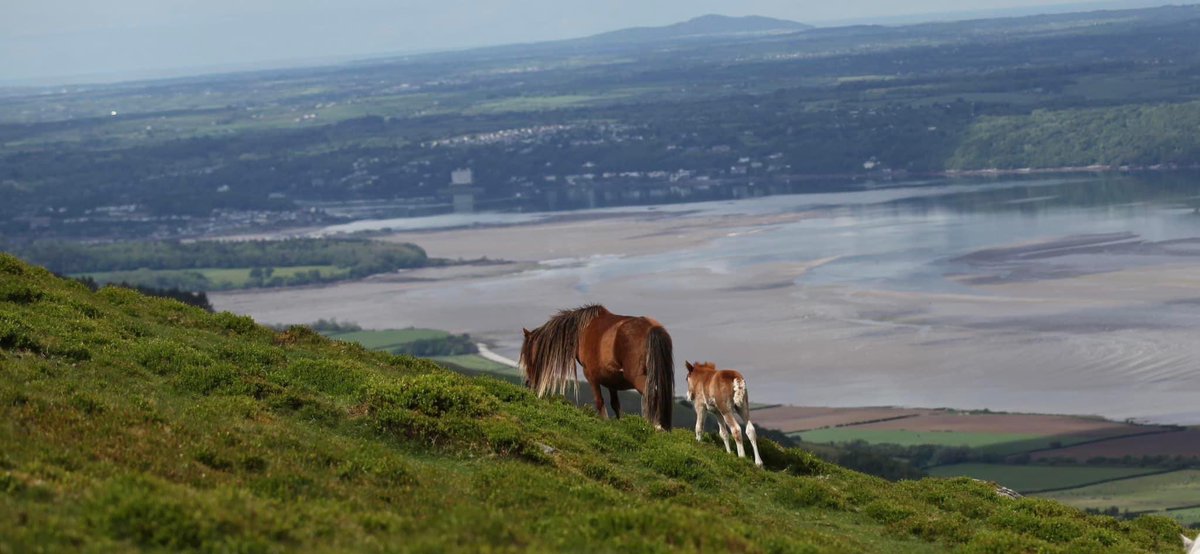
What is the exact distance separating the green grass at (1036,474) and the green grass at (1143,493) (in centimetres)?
62

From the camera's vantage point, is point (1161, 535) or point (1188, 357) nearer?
point (1161, 535)

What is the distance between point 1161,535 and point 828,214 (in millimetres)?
129008

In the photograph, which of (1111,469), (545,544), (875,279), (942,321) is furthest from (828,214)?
(545,544)

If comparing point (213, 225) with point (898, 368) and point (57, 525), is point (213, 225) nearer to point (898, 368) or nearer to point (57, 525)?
point (898, 368)

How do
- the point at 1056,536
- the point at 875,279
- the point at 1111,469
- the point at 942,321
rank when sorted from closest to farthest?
1. the point at 1056,536
2. the point at 1111,469
3. the point at 942,321
4. the point at 875,279

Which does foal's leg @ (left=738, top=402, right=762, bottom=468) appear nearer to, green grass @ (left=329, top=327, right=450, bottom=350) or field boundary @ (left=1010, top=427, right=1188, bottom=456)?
field boundary @ (left=1010, top=427, right=1188, bottom=456)

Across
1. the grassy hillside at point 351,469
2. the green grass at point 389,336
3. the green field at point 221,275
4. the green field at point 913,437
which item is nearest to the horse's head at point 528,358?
the grassy hillside at point 351,469

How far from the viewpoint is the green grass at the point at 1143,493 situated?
2040 inches

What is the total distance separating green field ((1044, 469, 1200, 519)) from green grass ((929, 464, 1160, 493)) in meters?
0.61

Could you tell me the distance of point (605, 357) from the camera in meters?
22.7

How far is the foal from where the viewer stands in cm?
2045

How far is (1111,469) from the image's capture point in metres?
57.5

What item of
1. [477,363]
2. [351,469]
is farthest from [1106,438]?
[351,469]

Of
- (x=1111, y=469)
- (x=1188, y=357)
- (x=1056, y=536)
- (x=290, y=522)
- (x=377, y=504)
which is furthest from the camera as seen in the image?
(x=1188, y=357)
